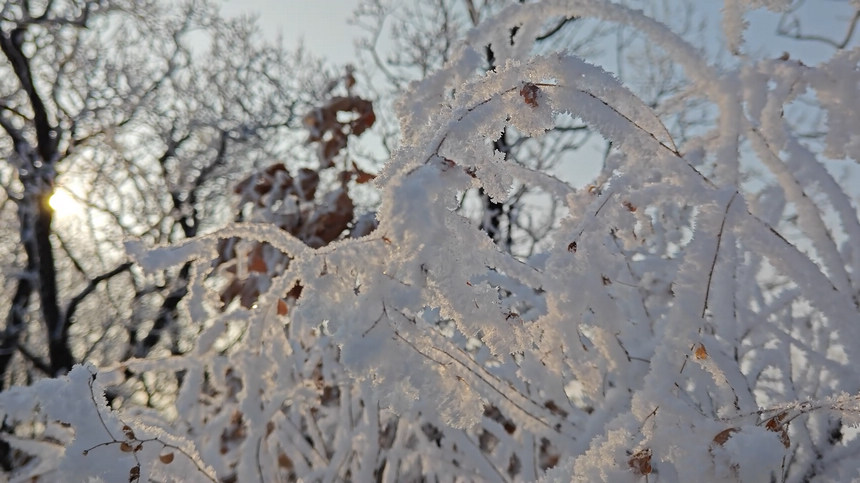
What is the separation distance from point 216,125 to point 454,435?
30.9ft

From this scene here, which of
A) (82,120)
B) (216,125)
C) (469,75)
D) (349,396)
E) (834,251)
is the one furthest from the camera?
(216,125)

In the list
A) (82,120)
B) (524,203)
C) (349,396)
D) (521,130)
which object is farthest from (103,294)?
(521,130)

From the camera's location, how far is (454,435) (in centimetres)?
158

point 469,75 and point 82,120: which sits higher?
point 82,120

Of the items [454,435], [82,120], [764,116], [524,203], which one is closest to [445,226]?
[454,435]

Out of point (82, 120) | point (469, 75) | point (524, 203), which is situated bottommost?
point (469, 75)

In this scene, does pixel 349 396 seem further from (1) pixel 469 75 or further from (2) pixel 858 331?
(2) pixel 858 331

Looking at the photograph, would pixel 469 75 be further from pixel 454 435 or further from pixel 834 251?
pixel 834 251

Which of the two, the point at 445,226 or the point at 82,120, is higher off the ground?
the point at 82,120

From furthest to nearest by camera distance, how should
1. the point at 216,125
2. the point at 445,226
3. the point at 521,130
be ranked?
the point at 216,125
the point at 521,130
the point at 445,226

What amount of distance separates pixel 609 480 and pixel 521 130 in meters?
0.58

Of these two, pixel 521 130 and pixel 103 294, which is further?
pixel 103 294

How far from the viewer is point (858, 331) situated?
1169mm

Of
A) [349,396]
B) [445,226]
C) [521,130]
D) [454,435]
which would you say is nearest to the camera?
[445,226]
